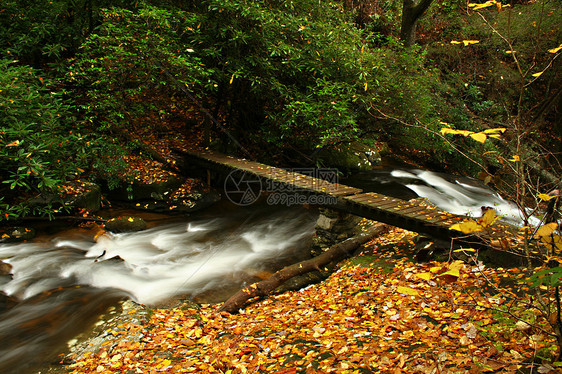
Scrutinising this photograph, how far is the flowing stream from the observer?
178 inches

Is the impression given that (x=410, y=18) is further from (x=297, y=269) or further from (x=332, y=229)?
(x=297, y=269)

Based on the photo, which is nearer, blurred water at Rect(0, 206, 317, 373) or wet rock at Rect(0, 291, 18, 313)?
blurred water at Rect(0, 206, 317, 373)

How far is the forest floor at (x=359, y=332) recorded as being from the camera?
2521 millimetres

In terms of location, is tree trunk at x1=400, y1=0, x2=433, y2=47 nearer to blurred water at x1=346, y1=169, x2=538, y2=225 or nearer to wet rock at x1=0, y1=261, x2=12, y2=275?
blurred water at x1=346, y1=169, x2=538, y2=225

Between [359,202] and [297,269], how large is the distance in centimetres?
146

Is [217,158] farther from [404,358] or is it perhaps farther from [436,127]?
[404,358]

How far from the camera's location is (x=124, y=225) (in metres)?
7.55

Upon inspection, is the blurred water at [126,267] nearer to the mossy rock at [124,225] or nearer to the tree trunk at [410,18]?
the mossy rock at [124,225]

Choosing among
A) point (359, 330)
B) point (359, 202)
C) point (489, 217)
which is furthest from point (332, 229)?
point (489, 217)

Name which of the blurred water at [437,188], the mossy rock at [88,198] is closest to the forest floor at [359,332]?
the mossy rock at [88,198]

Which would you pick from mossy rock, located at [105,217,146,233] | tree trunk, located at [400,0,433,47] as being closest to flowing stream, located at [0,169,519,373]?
mossy rock, located at [105,217,146,233]

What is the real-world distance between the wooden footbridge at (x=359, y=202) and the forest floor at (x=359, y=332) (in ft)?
1.68

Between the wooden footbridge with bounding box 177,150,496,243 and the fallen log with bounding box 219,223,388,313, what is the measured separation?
723mm

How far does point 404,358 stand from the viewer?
2.66 m
